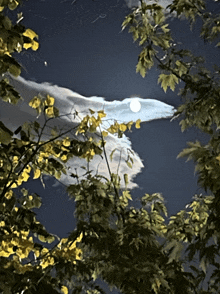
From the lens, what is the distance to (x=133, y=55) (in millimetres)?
3305

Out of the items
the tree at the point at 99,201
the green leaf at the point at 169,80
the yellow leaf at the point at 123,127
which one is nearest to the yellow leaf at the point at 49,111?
the tree at the point at 99,201

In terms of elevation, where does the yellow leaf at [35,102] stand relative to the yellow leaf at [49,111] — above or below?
above

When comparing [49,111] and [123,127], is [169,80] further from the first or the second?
[49,111]

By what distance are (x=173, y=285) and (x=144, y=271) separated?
0.74 ft

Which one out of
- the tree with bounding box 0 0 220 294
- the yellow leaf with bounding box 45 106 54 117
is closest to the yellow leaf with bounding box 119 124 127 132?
the tree with bounding box 0 0 220 294

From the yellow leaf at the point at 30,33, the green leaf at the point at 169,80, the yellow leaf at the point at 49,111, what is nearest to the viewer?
the yellow leaf at the point at 30,33

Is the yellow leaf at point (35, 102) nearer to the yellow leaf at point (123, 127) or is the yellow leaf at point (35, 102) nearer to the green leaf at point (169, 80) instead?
the yellow leaf at point (123, 127)

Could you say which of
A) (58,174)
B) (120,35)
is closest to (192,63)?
(58,174)

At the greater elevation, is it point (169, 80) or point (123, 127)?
point (169, 80)

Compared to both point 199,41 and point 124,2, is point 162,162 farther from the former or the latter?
point 124,2

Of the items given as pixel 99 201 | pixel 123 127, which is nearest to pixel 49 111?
pixel 123 127

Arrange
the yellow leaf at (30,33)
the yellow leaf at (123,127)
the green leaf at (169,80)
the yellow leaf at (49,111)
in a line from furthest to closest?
the green leaf at (169,80) < the yellow leaf at (123,127) < the yellow leaf at (49,111) < the yellow leaf at (30,33)

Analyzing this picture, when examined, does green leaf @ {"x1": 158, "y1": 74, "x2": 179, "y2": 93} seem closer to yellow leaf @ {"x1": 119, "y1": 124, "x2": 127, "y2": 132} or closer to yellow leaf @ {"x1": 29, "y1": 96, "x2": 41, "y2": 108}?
yellow leaf @ {"x1": 119, "y1": 124, "x2": 127, "y2": 132}

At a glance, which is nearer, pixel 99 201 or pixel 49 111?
pixel 49 111
